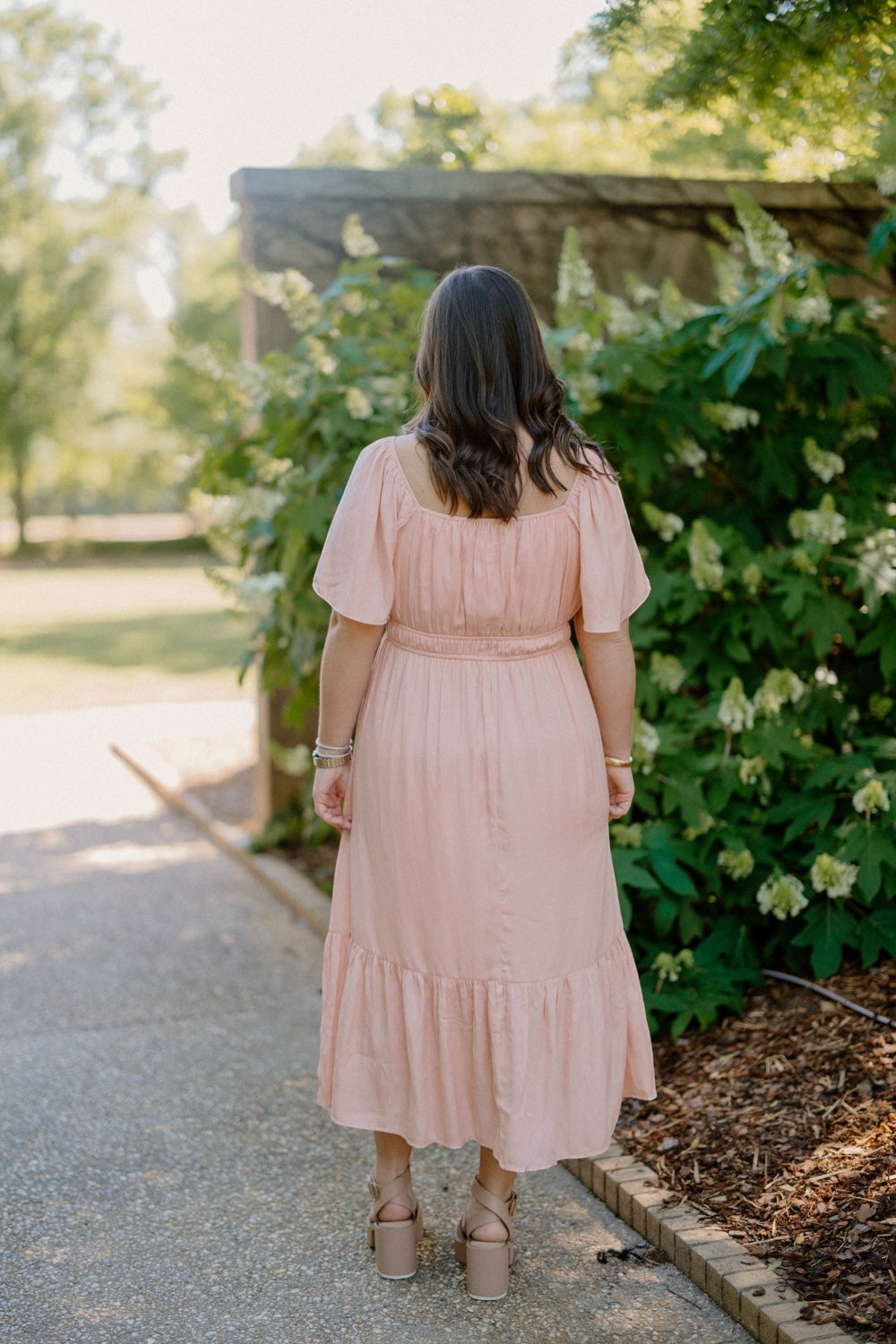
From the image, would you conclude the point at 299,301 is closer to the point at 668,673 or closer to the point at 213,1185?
the point at 668,673

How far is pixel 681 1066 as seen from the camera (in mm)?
3604

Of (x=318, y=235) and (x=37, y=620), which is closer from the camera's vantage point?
(x=318, y=235)

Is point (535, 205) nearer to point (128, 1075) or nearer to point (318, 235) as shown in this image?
point (318, 235)

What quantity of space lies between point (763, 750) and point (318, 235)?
3252 millimetres

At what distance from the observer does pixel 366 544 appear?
253 cm

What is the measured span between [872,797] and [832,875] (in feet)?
0.79

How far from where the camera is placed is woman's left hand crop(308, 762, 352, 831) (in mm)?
2744

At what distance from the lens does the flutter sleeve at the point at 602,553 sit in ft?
8.48

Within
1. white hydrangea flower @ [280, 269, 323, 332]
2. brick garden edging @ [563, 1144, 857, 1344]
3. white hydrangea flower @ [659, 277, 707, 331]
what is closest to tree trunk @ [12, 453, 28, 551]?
white hydrangea flower @ [280, 269, 323, 332]

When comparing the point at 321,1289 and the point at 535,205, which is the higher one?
the point at 535,205

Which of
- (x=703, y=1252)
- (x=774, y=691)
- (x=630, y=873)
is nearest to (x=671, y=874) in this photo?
(x=630, y=873)

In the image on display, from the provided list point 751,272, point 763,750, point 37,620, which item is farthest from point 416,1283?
point 37,620

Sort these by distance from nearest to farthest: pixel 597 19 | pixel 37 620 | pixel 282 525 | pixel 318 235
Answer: pixel 597 19 → pixel 282 525 → pixel 318 235 → pixel 37 620

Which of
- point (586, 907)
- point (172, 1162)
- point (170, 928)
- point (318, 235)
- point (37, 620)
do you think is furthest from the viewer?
point (37, 620)
